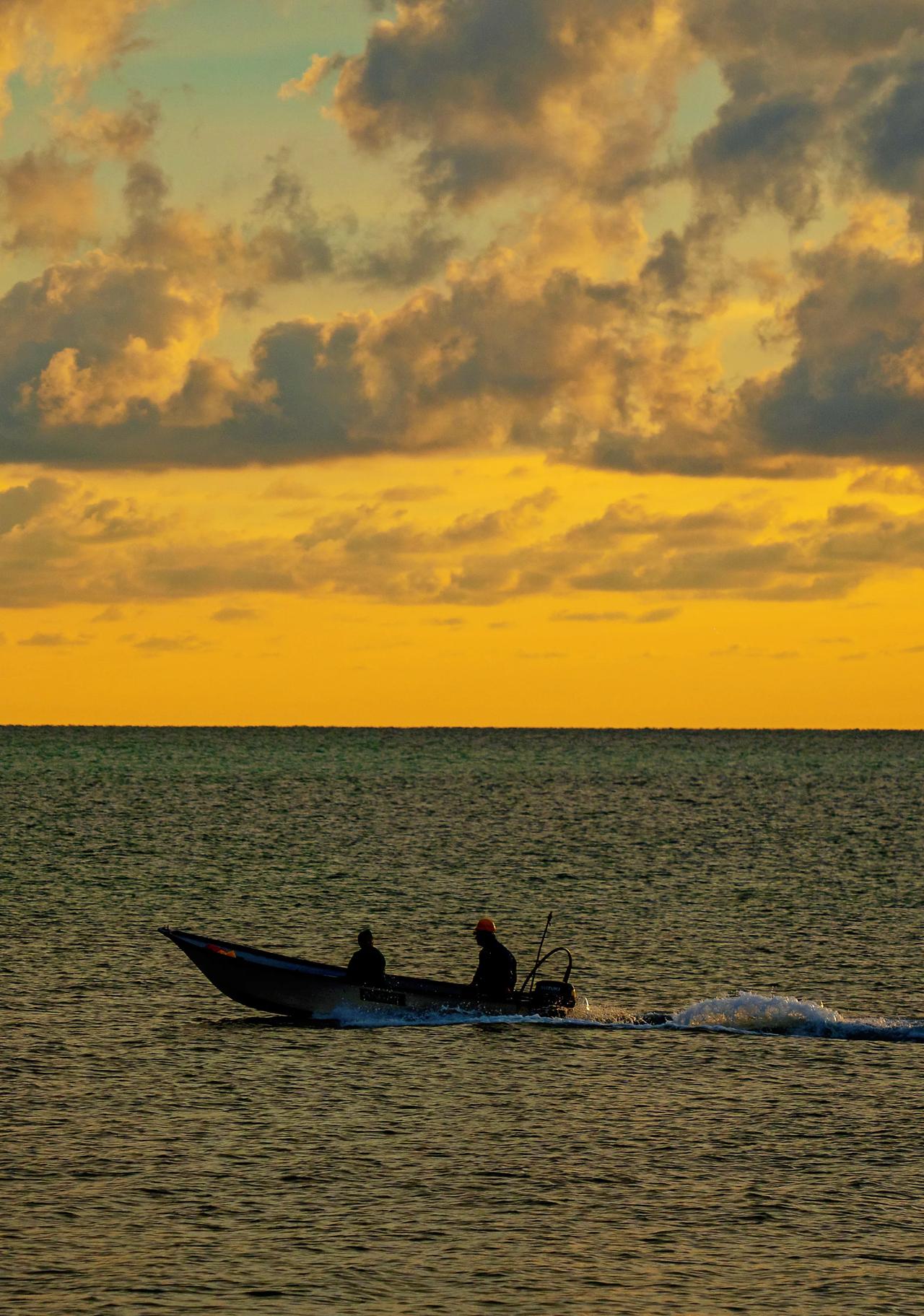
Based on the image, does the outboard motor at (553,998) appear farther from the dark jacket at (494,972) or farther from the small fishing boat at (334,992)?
the dark jacket at (494,972)

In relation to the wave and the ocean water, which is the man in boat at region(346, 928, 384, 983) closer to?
the ocean water

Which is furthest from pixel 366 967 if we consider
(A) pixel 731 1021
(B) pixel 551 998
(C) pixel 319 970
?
(A) pixel 731 1021

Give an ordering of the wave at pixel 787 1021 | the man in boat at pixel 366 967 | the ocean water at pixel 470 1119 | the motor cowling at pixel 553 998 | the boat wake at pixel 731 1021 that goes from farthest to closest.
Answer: the motor cowling at pixel 553 998
the man in boat at pixel 366 967
the boat wake at pixel 731 1021
the wave at pixel 787 1021
the ocean water at pixel 470 1119

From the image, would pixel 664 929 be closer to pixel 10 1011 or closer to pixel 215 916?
pixel 215 916

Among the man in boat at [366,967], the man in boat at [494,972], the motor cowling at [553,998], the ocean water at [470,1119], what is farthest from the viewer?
the motor cowling at [553,998]

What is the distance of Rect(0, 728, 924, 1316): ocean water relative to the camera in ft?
67.6

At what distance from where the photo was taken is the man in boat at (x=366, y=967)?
3622 centimetres

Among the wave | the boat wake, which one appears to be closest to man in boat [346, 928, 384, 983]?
the boat wake

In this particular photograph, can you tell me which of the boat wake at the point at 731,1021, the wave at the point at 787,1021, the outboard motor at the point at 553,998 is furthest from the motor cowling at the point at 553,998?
the wave at the point at 787,1021

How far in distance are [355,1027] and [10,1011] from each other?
23.6 feet

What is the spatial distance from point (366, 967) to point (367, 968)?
0.03 m

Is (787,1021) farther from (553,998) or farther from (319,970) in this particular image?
(319,970)

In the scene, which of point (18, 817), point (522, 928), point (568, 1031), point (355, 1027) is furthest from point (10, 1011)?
point (18, 817)

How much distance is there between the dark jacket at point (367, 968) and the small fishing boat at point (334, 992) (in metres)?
0.09
